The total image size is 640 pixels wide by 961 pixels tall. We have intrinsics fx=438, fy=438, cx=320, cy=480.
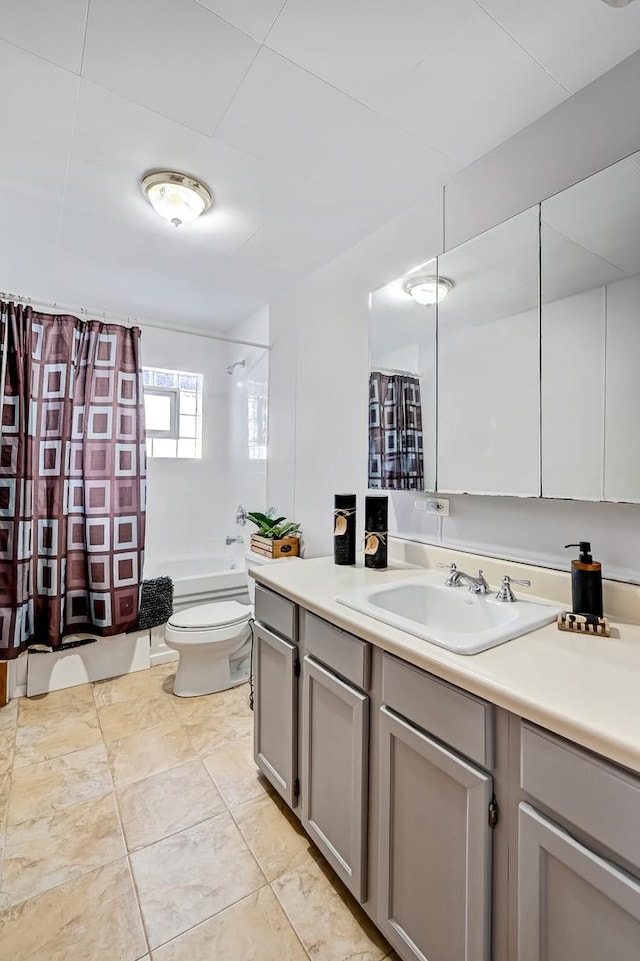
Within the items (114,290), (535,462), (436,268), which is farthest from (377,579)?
(114,290)

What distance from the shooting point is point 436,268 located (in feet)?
5.60

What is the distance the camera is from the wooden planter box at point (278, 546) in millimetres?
2461

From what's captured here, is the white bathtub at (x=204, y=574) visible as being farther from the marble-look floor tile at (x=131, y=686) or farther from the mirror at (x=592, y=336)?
the mirror at (x=592, y=336)

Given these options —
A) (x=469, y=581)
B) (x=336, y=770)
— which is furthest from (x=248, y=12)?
(x=336, y=770)

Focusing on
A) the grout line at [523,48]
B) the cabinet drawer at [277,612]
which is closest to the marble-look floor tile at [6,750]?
the cabinet drawer at [277,612]

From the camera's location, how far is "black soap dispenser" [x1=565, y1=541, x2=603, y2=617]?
1.11 meters

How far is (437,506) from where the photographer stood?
1.72 meters

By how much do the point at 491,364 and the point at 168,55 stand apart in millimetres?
1320

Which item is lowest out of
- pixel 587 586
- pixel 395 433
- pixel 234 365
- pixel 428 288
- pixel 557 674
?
pixel 557 674

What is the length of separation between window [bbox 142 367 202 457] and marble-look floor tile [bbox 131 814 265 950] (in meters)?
2.65

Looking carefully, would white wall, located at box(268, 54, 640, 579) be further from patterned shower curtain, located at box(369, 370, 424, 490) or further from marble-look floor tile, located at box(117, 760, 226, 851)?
marble-look floor tile, located at box(117, 760, 226, 851)

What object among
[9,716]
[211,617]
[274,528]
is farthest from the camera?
[274,528]

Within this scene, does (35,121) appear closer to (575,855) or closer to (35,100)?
(35,100)

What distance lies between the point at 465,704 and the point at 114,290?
3.10m
